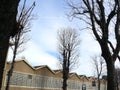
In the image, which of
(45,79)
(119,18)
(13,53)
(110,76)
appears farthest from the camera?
(45,79)

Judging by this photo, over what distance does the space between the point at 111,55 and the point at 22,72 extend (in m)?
34.5

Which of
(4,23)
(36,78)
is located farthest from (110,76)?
(36,78)

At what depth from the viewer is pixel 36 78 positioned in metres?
47.6

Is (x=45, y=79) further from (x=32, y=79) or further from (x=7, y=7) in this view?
(x=7, y=7)

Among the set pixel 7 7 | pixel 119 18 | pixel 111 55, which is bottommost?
pixel 7 7

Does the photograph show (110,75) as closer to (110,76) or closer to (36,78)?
(110,76)

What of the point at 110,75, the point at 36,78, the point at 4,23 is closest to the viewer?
the point at 4,23

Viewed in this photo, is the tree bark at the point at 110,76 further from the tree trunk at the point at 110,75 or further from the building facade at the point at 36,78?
the building facade at the point at 36,78

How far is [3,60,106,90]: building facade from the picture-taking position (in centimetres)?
4312

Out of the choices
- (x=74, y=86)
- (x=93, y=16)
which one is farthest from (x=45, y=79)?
(x=93, y=16)

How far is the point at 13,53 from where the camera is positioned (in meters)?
25.7

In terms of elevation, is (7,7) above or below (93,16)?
below

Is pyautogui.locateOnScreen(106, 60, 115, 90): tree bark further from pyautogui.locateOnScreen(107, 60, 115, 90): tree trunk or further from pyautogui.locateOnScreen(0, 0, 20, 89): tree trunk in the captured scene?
pyautogui.locateOnScreen(0, 0, 20, 89): tree trunk

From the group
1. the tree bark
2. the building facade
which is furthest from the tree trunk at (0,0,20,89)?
the building facade
